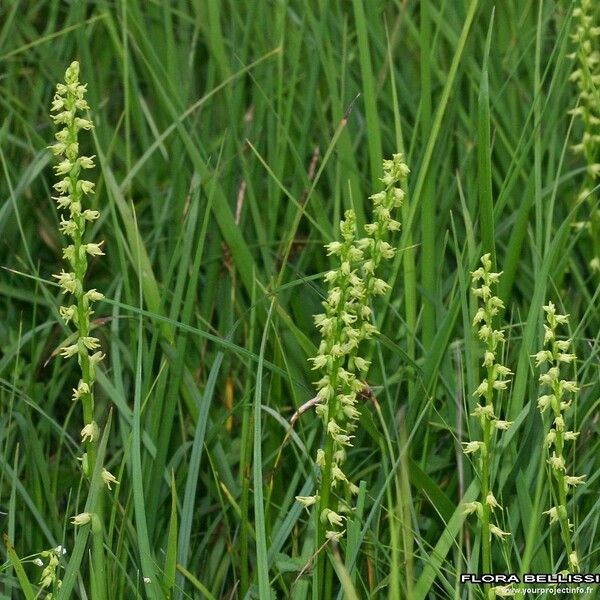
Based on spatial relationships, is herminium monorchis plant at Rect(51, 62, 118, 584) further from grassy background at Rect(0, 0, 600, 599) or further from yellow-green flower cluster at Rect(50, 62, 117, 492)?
grassy background at Rect(0, 0, 600, 599)

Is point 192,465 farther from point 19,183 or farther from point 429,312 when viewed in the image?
point 19,183

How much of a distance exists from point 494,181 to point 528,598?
2.10m

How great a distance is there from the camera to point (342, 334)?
3.17 metres

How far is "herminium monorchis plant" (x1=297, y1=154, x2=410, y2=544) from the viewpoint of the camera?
3088 millimetres

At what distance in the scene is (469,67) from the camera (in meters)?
5.12

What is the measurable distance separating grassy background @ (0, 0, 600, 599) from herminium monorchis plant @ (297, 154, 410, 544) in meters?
0.15

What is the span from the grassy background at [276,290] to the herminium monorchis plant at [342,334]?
150mm

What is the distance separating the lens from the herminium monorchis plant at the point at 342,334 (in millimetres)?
3088

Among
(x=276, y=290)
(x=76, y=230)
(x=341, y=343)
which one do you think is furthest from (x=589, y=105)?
(x=76, y=230)

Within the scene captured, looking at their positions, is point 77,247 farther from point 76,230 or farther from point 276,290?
point 276,290

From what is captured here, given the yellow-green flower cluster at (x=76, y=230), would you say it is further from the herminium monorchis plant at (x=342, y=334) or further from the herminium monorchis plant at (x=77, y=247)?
the herminium monorchis plant at (x=342, y=334)

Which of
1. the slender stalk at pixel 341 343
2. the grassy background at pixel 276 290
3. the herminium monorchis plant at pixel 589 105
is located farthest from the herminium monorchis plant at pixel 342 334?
the herminium monorchis plant at pixel 589 105

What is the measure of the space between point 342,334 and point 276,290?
48 cm

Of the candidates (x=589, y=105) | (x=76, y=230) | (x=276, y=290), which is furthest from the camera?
(x=589, y=105)
